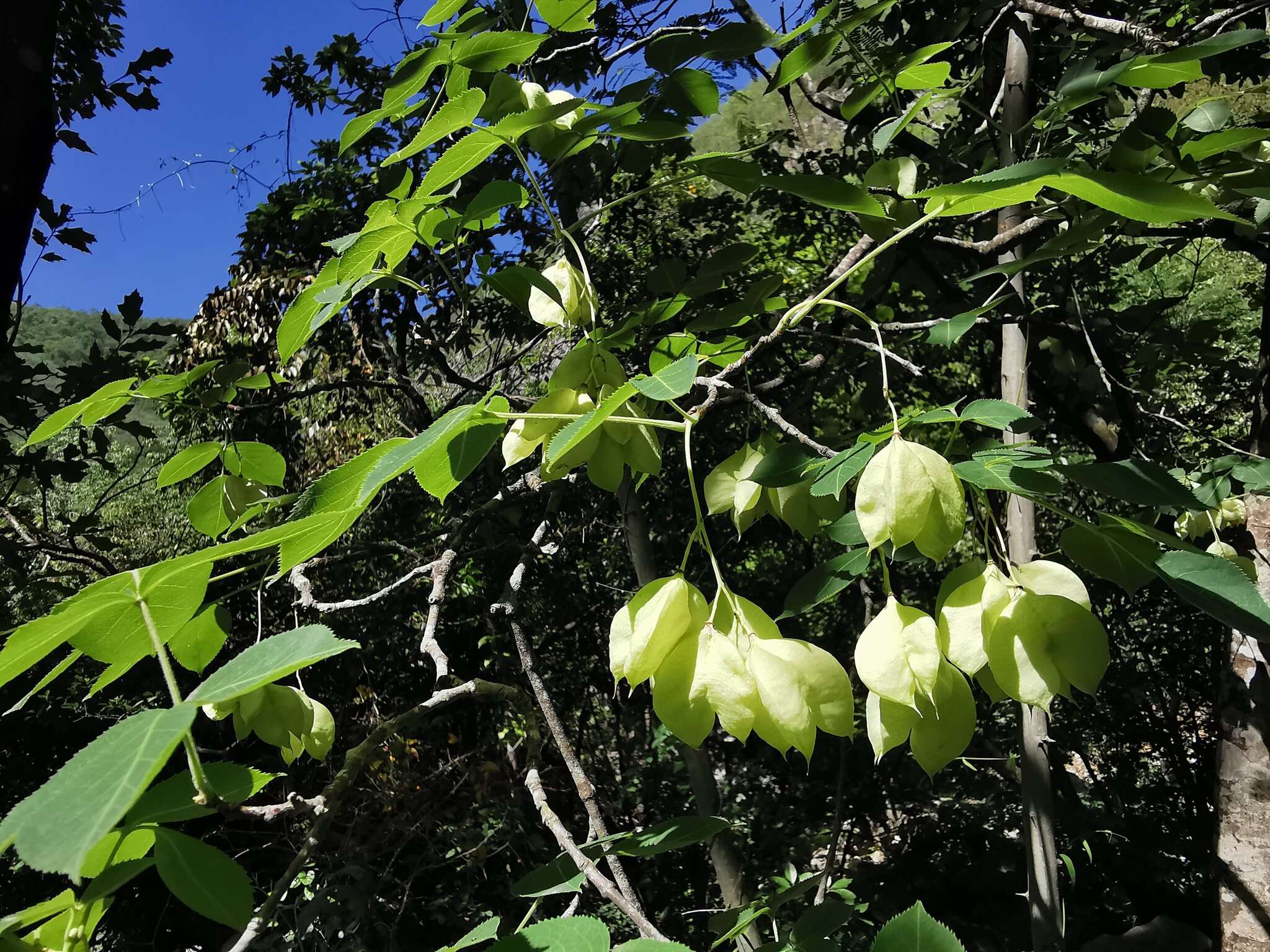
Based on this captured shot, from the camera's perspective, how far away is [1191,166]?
71 centimetres

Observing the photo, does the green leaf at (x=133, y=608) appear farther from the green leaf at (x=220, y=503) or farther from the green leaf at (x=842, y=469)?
the green leaf at (x=220, y=503)

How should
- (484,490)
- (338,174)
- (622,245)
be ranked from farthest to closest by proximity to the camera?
(622,245) < (338,174) < (484,490)

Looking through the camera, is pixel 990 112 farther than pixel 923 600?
No

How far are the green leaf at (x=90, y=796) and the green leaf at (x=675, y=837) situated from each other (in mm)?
494

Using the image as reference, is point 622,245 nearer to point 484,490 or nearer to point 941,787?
point 484,490

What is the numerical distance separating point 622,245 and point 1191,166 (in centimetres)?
274

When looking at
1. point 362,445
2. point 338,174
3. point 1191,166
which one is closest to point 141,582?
point 1191,166

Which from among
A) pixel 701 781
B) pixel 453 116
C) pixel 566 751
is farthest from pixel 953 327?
pixel 701 781

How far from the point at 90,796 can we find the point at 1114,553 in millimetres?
608

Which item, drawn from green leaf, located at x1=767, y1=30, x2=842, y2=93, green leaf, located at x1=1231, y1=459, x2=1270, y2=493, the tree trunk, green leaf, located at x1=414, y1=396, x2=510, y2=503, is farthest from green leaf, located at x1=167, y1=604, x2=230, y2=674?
the tree trunk

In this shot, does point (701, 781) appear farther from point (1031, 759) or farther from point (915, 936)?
point (915, 936)

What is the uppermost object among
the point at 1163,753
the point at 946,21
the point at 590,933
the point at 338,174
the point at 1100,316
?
the point at 338,174

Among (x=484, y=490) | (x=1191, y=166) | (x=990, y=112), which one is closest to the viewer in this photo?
(x=1191, y=166)

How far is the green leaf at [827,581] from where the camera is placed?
2.20 ft
